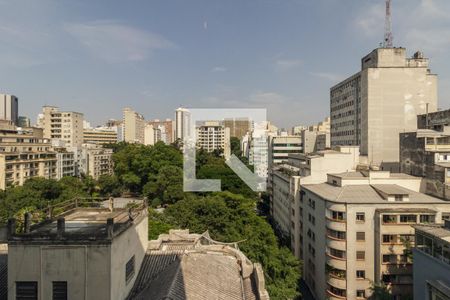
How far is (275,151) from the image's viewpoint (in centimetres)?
6266

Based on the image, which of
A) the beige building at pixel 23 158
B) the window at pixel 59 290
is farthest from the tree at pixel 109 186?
the window at pixel 59 290

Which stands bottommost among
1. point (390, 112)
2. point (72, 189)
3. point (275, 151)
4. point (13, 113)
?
point (72, 189)

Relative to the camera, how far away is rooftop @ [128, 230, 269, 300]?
846 cm

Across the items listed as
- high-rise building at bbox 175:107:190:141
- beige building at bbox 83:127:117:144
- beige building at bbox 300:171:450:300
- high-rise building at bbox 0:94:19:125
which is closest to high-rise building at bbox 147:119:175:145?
beige building at bbox 83:127:117:144

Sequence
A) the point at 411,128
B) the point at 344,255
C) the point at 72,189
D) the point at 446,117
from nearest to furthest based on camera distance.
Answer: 1. the point at 344,255
2. the point at 446,117
3. the point at 72,189
4. the point at 411,128

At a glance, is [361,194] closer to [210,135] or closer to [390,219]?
[390,219]

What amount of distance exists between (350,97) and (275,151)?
20581mm

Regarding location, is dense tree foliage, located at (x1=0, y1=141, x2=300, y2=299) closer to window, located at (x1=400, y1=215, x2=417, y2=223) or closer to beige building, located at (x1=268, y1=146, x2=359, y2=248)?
beige building, located at (x1=268, y1=146, x2=359, y2=248)

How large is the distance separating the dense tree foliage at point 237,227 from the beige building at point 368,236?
257 cm

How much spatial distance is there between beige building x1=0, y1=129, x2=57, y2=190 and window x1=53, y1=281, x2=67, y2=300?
37368 millimetres

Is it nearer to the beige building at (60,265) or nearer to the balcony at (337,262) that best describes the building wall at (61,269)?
the beige building at (60,265)

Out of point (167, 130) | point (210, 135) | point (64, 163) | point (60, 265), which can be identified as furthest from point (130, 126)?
point (60, 265)

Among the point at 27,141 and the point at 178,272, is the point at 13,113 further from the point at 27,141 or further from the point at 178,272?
the point at 178,272

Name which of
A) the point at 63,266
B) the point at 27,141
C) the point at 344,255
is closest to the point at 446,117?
the point at 344,255
